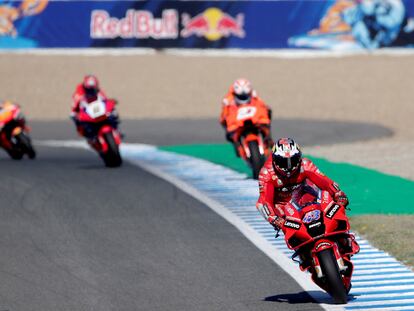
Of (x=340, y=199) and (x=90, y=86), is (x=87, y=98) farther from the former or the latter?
(x=340, y=199)

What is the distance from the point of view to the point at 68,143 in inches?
1001

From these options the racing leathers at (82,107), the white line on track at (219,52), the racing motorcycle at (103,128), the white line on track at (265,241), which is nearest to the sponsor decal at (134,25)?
the white line on track at (219,52)

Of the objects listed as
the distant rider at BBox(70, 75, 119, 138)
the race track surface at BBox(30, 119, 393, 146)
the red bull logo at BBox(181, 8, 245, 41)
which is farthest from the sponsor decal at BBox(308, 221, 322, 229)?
the red bull logo at BBox(181, 8, 245, 41)

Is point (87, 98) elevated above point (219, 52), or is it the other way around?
point (87, 98)

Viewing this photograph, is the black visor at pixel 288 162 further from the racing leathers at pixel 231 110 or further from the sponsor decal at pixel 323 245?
the racing leathers at pixel 231 110

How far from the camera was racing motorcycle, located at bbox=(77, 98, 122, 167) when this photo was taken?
18.9m

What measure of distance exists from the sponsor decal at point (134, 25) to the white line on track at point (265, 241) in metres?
17.1

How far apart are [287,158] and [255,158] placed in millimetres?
7469

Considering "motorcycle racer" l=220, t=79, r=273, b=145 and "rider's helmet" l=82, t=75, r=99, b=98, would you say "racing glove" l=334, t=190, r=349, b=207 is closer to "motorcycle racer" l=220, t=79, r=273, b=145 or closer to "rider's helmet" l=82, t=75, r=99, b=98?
"motorcycle racer" l=220, t=79, r=273, b=145

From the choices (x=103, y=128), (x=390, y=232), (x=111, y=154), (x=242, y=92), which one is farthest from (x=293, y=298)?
(x=103, y=128)

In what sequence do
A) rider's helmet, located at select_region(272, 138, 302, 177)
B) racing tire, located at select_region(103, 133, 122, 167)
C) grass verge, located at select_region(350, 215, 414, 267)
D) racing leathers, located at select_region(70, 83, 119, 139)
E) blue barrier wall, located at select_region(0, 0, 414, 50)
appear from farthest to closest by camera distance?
blue barrier wall, located at select_region(0, 0, 414, 50)
racing leathers, located at select_region(70, 83, 119, 139)
racing tire, located at select_region(103, 133, 122, 167)
grass verge, located at select_region(350, 215, 414, 267)
rider's helmet, located at select_region(272, 138, 302, 177)

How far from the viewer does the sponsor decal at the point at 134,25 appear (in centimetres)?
3816

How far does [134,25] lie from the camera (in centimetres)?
3838

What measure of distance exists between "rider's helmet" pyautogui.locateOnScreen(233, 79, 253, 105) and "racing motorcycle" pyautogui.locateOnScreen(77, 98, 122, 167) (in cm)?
249
